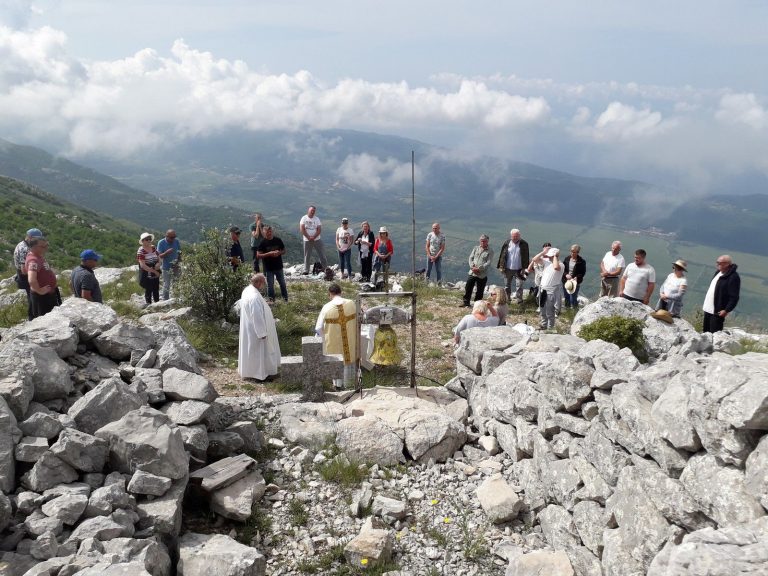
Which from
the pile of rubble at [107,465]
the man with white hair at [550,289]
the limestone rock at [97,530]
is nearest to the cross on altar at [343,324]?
the pile of rubble at [107,465]

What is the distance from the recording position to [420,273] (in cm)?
2133

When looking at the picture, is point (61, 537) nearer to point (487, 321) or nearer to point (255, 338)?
point (255, 338)

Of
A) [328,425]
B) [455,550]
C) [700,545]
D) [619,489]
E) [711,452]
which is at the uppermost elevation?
[711,452]

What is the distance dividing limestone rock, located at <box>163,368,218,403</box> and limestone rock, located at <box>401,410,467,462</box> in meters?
3.07

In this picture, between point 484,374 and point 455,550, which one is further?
point 484,374

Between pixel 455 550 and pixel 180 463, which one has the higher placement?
pixel 180 463

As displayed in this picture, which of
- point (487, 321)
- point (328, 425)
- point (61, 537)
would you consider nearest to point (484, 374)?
point (487, 321)

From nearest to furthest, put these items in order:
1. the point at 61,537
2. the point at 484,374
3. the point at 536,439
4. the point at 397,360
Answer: the point at 61,537 → the point at 536,439 → the point at 484,374 → the point at 397,360

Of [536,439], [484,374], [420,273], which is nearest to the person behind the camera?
[536,439]

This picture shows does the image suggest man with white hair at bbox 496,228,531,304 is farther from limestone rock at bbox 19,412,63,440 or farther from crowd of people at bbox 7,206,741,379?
limestone rock at bbox 19,412,63,440

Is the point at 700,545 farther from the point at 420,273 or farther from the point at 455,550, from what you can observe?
the point at 420,273

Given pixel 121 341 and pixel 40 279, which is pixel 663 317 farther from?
pixel 40 279

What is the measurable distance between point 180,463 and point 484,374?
521 centimetres

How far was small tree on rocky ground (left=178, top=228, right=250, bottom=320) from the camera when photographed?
14141mm
